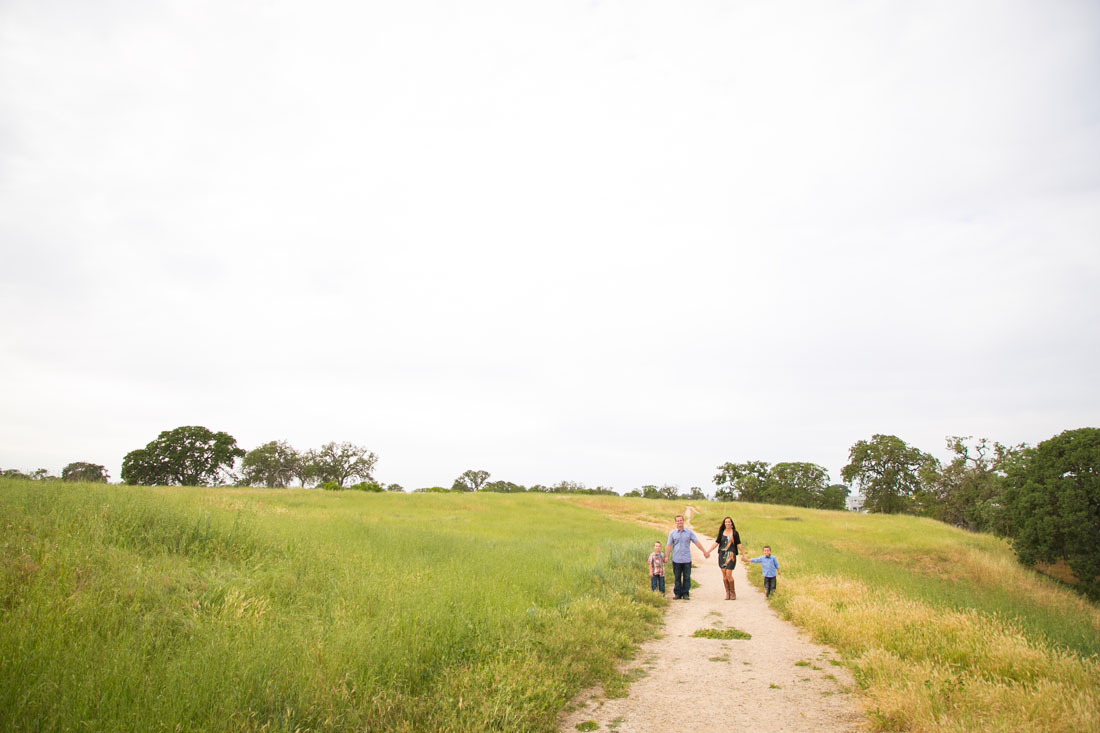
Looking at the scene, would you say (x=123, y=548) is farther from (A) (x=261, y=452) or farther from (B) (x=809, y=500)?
(B) (x=809, y=500)

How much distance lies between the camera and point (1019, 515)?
25359 millimetres

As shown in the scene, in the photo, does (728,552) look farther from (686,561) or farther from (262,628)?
(262,628)

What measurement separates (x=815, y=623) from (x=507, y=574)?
632 centimetres

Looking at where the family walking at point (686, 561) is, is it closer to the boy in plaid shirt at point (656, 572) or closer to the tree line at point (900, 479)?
the boy in plaid shirt at point (656, 572)

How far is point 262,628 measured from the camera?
6.52m

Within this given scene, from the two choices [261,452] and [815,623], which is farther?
[261,452]

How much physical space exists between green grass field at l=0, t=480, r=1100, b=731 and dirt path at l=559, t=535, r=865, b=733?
351 mm

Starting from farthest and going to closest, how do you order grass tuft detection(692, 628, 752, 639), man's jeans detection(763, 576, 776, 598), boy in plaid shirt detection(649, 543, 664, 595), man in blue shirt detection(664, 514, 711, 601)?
man's jeans detection(763, 576, 776, 598) < boy in plaid shirt detection(649, 543, 664, 595) < man in blue shirt detection(664, 514, 711, 601) < grass tuft detection(692, 628, 752, 639)

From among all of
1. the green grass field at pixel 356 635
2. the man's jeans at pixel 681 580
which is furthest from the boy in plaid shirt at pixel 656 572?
Answer: the green grass field at pixel 356 635

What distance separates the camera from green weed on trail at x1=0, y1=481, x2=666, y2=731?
4.55 meters

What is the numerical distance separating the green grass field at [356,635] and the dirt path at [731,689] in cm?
35

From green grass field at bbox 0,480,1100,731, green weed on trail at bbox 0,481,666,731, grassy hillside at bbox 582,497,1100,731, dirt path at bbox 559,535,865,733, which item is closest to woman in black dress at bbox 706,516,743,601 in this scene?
green grass field at bbox 0,480,1100,731

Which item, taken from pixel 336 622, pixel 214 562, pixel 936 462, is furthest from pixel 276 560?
pixel 936 462

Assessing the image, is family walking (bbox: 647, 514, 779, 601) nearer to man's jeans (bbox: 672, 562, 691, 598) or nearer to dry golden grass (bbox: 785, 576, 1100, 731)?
man's jeans (bbox: 672, 562, 691, 598)
